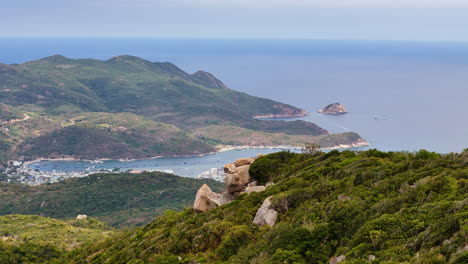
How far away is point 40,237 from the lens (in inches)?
1715

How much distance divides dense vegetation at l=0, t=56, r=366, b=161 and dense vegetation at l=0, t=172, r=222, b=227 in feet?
150

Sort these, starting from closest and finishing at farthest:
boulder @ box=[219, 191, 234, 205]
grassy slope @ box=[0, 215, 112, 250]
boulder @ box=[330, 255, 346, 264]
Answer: boulder @ box=[330, 255, 346, 264]
boulder @ box=[219, 191, 234, 205]
grassy slope @ box=[0, 215, 112, 250]

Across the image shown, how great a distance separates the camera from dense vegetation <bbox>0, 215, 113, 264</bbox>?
36.8 m

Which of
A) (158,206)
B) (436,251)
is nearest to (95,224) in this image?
(158,206)

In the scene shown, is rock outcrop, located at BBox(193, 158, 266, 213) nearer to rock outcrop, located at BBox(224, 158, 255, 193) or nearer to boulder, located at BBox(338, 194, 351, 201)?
rock outcrop, located at BBox(224, 158, 255, 193)

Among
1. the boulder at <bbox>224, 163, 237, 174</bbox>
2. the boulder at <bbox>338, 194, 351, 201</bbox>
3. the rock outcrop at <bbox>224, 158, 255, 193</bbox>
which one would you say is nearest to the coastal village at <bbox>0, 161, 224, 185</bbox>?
the boulder at <bbox>224, 163, 237, 174</bbox>

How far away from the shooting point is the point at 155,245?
23.1m

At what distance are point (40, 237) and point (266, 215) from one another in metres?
30.6

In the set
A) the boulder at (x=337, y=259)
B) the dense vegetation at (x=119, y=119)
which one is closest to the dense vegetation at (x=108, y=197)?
the dense vegetation at (x=119, y=119)

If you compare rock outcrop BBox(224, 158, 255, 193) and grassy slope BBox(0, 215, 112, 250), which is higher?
rock outcrop BBox(224, 158, 255, 193)

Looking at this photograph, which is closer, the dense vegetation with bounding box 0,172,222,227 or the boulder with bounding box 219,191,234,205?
the boulder with bounding box 219,191,234,205

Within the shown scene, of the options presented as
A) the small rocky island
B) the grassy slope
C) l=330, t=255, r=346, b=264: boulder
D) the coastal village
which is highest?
the small rocky island

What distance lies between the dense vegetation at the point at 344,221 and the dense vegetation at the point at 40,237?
12.9 metres

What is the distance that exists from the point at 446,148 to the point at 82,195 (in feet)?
287
